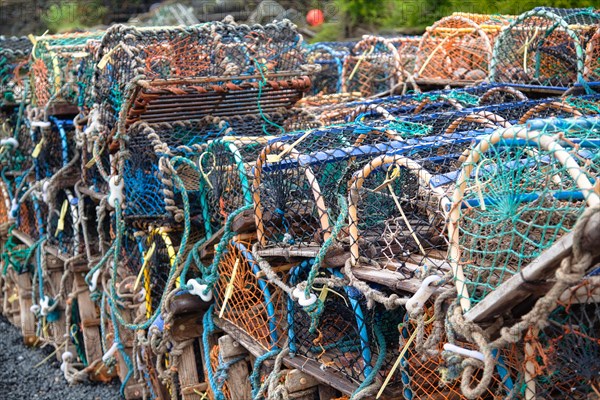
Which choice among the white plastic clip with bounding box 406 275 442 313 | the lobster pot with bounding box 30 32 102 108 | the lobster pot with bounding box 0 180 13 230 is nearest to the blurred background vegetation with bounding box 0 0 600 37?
the lobster pot with bounding box 0 180 13 230

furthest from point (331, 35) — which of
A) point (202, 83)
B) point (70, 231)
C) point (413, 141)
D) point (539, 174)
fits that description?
point (539, 174)

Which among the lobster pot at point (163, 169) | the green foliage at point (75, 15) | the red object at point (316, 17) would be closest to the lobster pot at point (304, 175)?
the lobster pot at point (163, 169)

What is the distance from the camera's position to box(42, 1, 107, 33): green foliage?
2161 centimetres

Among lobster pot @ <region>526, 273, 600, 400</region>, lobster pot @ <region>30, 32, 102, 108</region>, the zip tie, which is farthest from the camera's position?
lobster pot @ <region>30, 32, 102, 108</region>

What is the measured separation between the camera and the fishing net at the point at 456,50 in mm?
6277

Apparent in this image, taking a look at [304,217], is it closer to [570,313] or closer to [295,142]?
[295,142]

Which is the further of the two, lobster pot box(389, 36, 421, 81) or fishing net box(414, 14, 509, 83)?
lobster pot box(389, 36, 421, 81)

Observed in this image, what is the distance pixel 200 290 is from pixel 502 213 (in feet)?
7.15

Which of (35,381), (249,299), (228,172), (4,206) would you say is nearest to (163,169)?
(228,172)

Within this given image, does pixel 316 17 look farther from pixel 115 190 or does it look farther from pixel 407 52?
pixel 115 190

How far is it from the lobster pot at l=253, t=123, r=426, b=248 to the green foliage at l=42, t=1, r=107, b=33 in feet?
62.5

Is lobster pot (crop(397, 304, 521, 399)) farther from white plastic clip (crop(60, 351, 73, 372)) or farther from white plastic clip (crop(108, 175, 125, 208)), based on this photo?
white plastic clip (crop(60, 351, 73, 372))

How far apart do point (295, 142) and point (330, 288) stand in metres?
0.69

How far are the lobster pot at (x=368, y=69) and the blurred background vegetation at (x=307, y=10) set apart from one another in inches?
114
